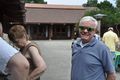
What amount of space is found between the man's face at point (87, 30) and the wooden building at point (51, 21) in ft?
210

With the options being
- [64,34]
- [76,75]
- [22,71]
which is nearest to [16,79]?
[22,71]

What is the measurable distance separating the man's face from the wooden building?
6400cm

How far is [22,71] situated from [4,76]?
31 centimetres

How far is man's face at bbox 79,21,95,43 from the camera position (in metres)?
4.96

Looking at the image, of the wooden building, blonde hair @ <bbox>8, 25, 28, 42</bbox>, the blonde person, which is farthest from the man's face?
the wooden building

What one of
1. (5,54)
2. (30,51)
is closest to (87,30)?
(30,51)

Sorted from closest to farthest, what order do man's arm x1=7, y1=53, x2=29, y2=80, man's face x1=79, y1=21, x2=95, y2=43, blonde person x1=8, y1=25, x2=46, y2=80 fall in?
man's arm x1=7, y1=53, x2=29, y2=80 < blonde person x1=8, y1=25, x2=46, y2=80 < man's face x1=79, y1=21, x2=95, y2=43

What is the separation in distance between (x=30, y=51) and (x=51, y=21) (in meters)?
65.9

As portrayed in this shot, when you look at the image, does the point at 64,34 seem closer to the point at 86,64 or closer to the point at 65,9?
the point at 65,9

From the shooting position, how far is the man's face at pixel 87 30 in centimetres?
496

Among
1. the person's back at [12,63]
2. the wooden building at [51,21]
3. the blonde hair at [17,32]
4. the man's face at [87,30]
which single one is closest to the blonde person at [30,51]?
the blonde hair at [17,32]

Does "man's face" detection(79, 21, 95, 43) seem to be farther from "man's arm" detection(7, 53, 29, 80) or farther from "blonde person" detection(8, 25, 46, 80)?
"man's arm" detection(7, 53, 29, 80)

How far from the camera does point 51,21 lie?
231 feet

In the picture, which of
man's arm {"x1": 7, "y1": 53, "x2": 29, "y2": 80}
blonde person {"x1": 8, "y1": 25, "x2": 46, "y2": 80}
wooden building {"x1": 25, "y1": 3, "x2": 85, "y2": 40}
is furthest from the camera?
wooden building {"x1": 25, "y1": 3, "x2": 85, "y2": 40}
